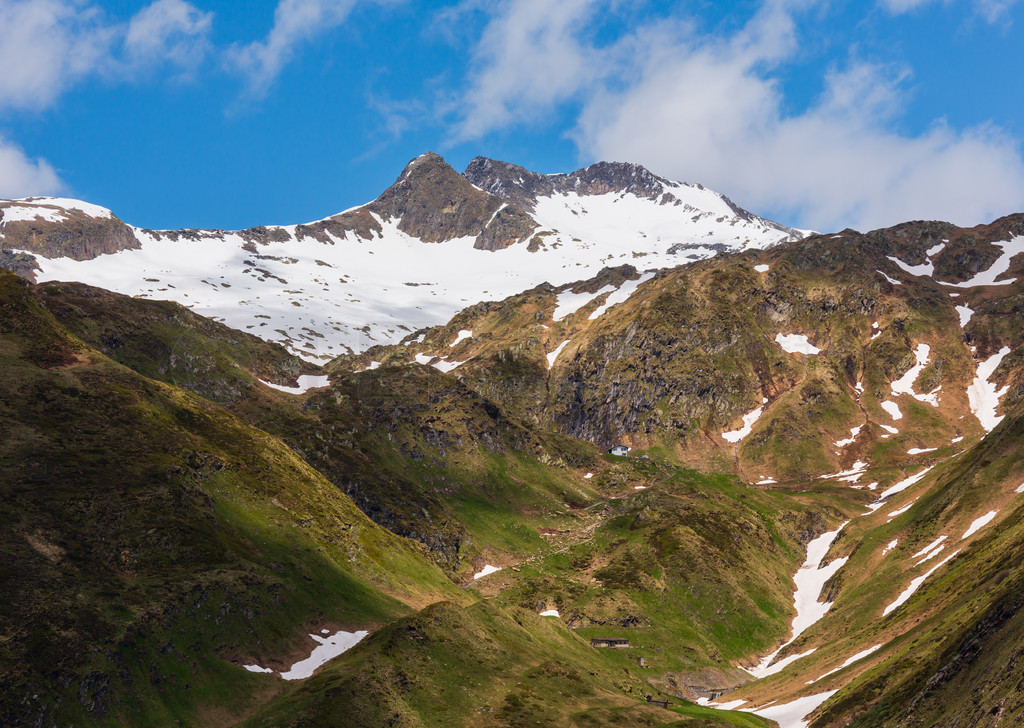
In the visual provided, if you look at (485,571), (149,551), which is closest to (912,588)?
(485,571)

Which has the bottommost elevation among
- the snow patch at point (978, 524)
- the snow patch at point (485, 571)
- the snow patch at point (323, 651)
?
the snow patch at point (978, 524)

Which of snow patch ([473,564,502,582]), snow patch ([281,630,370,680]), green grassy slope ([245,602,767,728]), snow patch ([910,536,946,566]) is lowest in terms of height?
snow patch ([910,536,946,566])

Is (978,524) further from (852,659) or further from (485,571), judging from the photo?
(485,571)

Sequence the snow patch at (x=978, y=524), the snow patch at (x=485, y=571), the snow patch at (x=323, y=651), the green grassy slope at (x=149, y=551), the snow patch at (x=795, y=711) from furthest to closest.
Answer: the snow patch at (x=485, y=571), the snow patch at (x=978, y=524), the snow patch at (x=795, y=711), the snow patch at (x=323, y=651), the green grassy slope at (x=149, y=551)

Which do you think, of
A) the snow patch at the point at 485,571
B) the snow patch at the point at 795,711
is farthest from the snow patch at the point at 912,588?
A: the snow patch at the point at 485,571

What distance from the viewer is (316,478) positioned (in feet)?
569

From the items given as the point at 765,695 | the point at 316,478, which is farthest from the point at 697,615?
the point at 316,478

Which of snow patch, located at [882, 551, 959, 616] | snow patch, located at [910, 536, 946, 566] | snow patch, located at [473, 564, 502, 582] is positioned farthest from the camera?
snow patch, located at [473, 564, 502, 582]

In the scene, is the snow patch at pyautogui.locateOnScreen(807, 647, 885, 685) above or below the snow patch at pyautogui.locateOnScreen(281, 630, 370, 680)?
below

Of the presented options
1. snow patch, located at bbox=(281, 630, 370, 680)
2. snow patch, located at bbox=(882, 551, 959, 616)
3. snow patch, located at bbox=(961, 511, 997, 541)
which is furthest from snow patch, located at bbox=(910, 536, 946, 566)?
snow patch, located at bbox=(281, 630, 370, 680)

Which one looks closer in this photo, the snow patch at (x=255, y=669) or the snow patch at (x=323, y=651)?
the snow patch at (x=255, y=669)

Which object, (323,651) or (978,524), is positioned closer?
(323,651)

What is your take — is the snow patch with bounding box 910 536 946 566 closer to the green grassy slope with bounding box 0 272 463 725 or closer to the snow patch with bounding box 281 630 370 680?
the green grassy slope with bounding box 0 272 463 725

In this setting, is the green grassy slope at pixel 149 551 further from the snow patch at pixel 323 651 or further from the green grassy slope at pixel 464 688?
the green grassy slope at pixel 464 688
